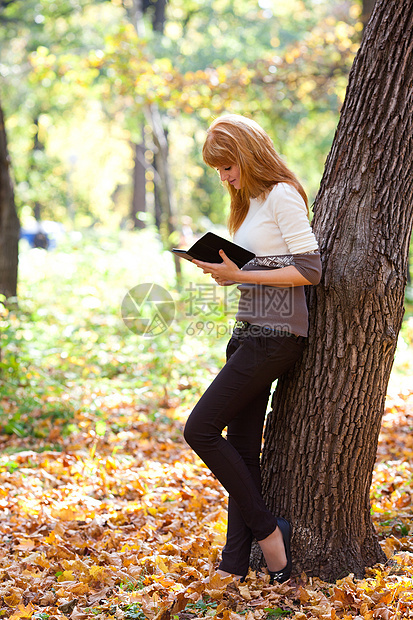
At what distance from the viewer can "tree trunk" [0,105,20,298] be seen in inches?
348

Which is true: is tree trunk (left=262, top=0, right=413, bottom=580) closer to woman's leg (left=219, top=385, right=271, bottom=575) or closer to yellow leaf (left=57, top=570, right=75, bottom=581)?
woman's leg (left=219, top=385, right=271, bottom=575)

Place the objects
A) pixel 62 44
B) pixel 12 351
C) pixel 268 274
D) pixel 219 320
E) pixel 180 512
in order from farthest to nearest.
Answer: pixel 62 44 → pixel 219 320 → pixel 12 351 → pixel 180 512 → pixel 268 274

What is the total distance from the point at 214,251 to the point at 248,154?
1.58 feet

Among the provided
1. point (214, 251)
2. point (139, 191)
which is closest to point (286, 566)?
point (214, 251)

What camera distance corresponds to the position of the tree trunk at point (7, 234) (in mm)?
8844

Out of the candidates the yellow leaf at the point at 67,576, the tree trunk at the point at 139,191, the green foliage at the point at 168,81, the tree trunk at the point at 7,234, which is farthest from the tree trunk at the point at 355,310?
the tree trunk at the point at 139,191

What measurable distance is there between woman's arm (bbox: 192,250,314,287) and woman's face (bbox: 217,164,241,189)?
37cm

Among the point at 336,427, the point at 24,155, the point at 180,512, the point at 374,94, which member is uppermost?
the point at 24,155

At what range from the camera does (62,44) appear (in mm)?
15633

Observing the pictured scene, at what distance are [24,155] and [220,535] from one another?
72.1 ft

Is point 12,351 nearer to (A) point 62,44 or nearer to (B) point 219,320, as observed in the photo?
(B) point 219,320

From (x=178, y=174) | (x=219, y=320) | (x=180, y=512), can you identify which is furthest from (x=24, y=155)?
(x=180, y=512)

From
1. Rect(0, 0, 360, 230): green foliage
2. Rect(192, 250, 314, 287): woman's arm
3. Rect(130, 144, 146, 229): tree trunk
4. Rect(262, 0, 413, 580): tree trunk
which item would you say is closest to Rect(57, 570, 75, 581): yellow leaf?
Rect(262, 0, 413, 580): tree trunk

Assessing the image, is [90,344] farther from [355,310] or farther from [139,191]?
[139,191]
